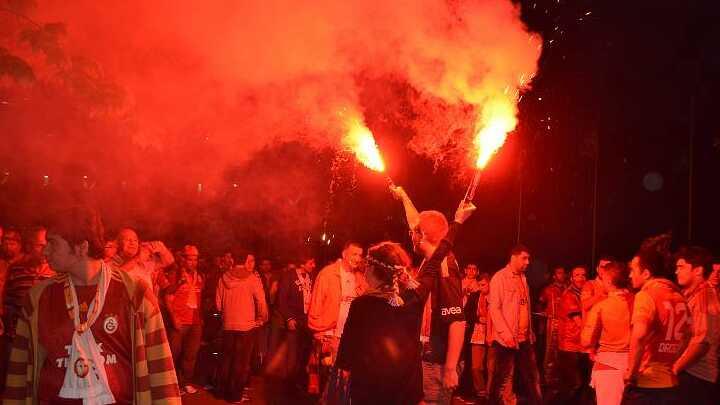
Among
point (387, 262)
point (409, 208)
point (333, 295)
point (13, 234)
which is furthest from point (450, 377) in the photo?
point (13, 234)

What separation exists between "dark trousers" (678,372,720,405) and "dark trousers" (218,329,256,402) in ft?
20.5

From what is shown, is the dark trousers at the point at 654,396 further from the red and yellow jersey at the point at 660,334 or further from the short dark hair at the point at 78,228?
the short dark hair at the point at 78,228

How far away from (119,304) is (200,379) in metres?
9.20

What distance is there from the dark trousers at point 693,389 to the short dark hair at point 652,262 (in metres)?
0.97

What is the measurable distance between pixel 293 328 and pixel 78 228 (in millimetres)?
7044

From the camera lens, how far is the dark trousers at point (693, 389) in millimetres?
6560

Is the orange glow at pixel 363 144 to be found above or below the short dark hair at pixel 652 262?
above

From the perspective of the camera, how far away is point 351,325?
16.1 feet

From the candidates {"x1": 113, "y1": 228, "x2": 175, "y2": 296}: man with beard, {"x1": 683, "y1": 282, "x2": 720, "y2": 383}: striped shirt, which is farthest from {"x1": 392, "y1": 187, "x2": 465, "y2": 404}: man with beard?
{"x1": 113, "y1": 228, "x2": 175, "y2": 296}: man with beard

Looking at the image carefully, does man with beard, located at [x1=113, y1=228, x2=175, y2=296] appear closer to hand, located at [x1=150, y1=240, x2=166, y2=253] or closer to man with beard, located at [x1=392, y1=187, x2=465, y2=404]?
hand, located at [x1=150, y1=240, x2=166, y2=253]

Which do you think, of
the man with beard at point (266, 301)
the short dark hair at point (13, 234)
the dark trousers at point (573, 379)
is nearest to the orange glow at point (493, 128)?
the dark trousers at point (573, 379)

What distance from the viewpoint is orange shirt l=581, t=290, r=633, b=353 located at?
7.32m

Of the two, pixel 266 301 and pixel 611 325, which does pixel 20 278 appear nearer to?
pixel 611 325

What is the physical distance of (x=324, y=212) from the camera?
22203 millimetres
